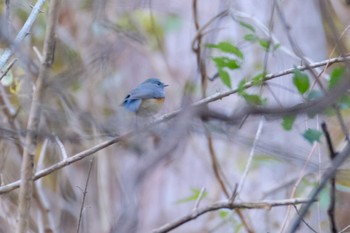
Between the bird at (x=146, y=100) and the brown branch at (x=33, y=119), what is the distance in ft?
2.82

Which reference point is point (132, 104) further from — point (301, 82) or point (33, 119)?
point (33, 119)

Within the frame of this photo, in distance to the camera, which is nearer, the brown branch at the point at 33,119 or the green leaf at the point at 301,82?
the brown branch at the point at 33,119

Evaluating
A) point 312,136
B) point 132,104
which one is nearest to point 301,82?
point 312,136

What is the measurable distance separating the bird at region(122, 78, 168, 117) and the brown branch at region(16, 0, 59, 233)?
2.82ft

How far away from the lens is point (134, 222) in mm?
791

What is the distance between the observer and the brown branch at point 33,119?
53.0 inches

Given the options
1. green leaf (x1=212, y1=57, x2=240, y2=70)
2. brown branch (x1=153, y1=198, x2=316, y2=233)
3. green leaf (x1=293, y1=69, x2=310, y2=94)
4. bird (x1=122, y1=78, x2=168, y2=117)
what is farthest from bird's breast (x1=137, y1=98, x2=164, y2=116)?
green leaf (x1=293, y1=69, x2=310, y2=94)

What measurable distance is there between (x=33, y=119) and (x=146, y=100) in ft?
3.90

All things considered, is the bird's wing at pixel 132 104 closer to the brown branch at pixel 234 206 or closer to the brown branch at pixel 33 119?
the brown branch at pixel 234 206

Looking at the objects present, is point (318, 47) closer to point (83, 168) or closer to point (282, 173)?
point (282, 173)

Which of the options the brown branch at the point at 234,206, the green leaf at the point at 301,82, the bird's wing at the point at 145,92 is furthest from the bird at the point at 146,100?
the green leaf at the point at 301,82

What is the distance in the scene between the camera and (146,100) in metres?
2.53

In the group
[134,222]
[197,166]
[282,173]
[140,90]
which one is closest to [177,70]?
[197,166]

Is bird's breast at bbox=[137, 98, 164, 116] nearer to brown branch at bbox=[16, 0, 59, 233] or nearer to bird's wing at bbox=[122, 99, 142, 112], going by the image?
bird's wing at bbox=[122, 99, 142, 112]
